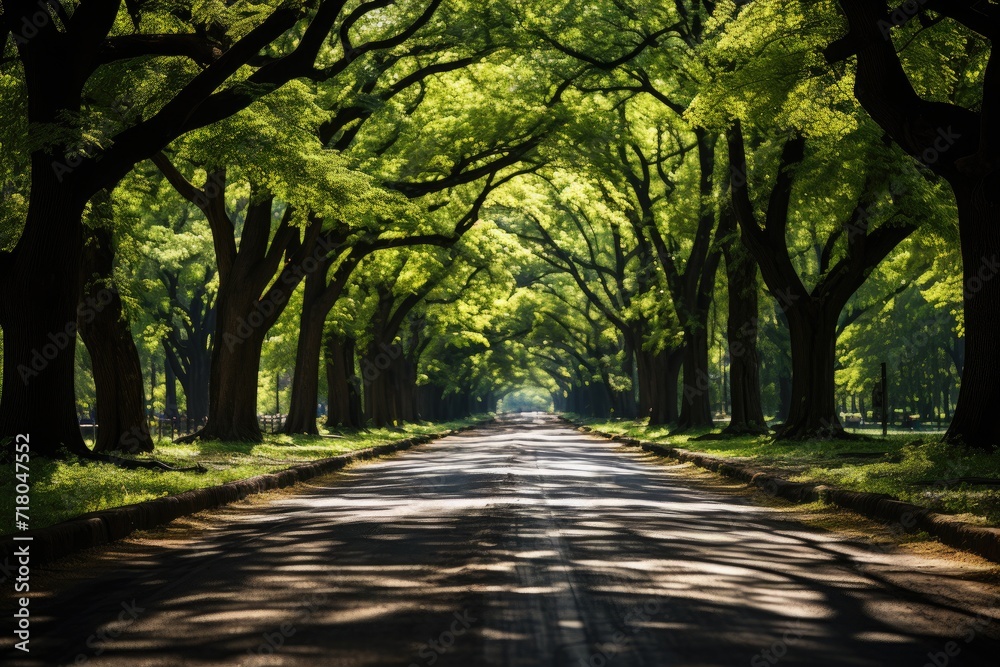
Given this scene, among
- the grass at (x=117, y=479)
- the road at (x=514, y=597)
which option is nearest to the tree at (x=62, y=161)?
the grass at (x=117, y=479)

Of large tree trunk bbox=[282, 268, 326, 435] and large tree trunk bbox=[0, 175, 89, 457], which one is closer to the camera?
large tree trunk bbox=[0, 175, 89, 457]

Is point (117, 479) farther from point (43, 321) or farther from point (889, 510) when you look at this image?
point (889, 510)

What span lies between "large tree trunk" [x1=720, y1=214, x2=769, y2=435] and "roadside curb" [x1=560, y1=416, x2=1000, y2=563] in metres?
10.4

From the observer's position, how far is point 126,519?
11.1 meters

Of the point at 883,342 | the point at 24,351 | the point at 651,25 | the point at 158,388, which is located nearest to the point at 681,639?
the point at 24,351

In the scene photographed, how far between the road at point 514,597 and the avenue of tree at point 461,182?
615 centimetres

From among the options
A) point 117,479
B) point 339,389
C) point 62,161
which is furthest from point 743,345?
point 117,479

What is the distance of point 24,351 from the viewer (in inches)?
591

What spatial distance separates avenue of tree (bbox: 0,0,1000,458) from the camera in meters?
15.7

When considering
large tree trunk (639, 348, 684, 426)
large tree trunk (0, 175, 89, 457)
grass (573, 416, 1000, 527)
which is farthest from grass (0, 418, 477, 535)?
large tree trunk (639, 348, 684, 426)

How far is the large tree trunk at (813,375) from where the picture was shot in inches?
1026

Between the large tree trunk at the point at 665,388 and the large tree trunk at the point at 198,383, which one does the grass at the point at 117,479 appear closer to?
the large tree trunk at the point at 665,388

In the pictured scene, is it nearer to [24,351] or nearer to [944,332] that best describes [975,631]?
[24,351]

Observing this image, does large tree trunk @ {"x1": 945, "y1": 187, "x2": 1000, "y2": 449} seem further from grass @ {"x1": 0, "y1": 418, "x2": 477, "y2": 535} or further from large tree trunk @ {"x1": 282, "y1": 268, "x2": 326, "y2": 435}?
large tree trunk @ {"x1": 282, "y1": 268, "x2": 326, "y2": 435}
